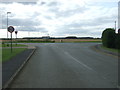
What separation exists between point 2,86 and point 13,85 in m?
0.63

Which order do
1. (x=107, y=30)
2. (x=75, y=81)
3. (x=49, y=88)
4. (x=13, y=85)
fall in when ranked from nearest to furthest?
(x=49, y=88), (x=13, y=85), (x=75, y=81), (x=107, y=30)

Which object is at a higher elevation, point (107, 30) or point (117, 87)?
point (107, 30)

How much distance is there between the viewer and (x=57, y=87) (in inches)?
320

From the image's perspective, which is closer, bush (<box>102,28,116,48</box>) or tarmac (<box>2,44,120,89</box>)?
tarmac (<box>2,44,120,89</box>)

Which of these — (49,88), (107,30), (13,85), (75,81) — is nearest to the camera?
(49,88)

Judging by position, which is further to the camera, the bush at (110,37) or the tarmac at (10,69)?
the bush at (110,37)

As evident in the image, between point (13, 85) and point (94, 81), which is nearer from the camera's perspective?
point (13, 85)

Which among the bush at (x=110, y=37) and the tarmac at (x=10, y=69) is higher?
the bush at (x=110, y=37)

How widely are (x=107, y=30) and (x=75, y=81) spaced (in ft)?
91.9

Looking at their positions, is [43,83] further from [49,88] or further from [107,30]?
[107,30]

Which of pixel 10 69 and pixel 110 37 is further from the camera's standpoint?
pixel 110 37

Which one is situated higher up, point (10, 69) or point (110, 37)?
point (110, 37)

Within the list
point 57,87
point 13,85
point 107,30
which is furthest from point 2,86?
point 107,30

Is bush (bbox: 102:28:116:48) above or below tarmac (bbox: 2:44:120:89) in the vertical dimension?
above
